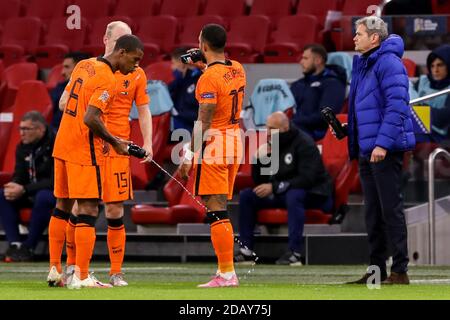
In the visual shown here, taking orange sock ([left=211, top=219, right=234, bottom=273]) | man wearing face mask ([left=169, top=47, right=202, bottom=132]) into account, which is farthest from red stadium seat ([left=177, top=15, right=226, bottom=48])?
orange sock ([left=211, top=219, right=234, bottom=273])

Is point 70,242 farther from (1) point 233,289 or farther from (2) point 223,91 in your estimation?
(2) point 223,91

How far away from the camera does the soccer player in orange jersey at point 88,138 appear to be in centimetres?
882

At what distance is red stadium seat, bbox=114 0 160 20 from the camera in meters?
19.2

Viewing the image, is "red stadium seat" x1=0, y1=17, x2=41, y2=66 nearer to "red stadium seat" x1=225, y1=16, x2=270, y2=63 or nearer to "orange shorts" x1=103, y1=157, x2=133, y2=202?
"red stadium seat" x1=225, y1=16, x2=270, y2=63

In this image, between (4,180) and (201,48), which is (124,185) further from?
(4,180)

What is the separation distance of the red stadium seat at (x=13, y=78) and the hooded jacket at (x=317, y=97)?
13.9ft

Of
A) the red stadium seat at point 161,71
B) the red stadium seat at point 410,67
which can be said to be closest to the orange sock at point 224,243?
the red stadium seat at point 410,67

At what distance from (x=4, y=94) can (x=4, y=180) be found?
85.8 inches

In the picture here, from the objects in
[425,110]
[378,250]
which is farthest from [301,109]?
[378,250]

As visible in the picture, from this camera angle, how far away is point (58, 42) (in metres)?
18.8

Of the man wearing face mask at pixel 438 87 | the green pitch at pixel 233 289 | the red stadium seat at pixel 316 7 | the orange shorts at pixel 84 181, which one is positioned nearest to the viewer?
the green pitch at pixel 233 289

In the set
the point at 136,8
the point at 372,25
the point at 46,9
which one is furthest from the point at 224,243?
the point at 46,9

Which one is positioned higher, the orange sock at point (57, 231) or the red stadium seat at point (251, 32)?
the red stadium seat at point (251, 32)

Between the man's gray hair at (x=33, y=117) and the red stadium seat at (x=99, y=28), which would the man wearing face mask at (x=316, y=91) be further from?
the red stadium seat at (x=99, y=28)
